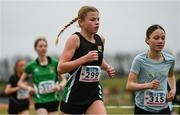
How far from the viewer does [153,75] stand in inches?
261

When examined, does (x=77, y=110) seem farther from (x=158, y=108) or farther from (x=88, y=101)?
(x=158, y=108)

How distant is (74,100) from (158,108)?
1068 mm

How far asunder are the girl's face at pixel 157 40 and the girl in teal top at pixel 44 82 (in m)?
3.08

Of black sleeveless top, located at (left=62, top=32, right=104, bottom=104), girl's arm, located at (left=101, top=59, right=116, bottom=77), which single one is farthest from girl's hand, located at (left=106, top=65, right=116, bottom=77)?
black sleeveless top, located at (left=62, top=32, right=104, bottom=104)

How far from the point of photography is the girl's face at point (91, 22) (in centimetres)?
641

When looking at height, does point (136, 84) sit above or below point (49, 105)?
above

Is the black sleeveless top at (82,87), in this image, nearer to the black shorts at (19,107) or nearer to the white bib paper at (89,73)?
the white bib paper at (89,73)

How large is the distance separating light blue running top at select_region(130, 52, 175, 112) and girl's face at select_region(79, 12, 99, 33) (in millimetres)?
708

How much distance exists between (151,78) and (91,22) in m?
1.03

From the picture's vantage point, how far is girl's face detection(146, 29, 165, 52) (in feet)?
21.6

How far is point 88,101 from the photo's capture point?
6.43m

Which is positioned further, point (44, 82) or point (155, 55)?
point (44, 82)

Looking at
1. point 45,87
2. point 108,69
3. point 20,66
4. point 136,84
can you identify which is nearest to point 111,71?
point 108,69

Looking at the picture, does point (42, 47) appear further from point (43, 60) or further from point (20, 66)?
point (20, 66)
